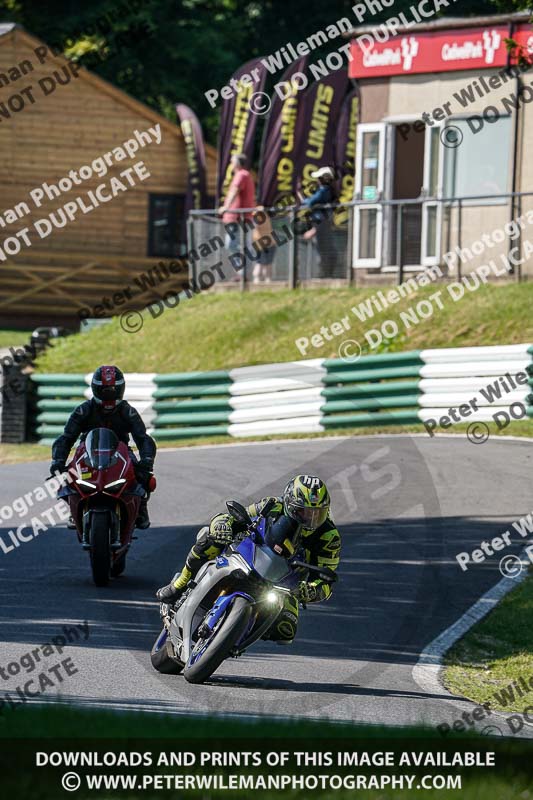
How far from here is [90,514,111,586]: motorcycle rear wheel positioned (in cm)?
1113

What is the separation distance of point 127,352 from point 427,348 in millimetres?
6177

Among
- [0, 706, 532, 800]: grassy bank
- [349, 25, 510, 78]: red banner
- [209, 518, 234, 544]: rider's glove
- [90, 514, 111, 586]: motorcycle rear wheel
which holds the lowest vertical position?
[90, 514, 111, 586]: motorcycle rear wheel

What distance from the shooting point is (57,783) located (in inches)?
205

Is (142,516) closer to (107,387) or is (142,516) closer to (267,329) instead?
(107,387)

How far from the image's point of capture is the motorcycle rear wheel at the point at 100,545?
11133 millimetres

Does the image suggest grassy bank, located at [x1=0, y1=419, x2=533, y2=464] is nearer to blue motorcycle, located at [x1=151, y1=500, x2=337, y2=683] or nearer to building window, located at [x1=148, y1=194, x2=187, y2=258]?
blue motorcycle, located at [x1=151, y1=500, x2=337, y2=683]

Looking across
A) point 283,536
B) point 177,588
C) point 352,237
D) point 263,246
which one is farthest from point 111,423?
point 263,246

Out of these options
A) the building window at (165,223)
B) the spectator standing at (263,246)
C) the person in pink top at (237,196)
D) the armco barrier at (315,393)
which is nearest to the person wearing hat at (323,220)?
the spectator standing at (263,246)

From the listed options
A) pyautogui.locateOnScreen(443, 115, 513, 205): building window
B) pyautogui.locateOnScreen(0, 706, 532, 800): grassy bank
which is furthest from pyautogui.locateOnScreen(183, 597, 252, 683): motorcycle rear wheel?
pyautogui.locateOnScreen(443, 115, 513, 205): building window

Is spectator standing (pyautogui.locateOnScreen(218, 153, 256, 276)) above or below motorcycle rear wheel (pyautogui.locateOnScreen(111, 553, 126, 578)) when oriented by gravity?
above

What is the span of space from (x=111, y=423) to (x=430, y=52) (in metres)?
14.7

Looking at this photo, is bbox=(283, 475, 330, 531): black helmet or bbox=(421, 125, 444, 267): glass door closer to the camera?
bbox=(283, 475, 330, 531): black helmet

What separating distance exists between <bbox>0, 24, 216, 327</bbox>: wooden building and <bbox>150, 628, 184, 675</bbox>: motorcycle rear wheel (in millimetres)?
25324

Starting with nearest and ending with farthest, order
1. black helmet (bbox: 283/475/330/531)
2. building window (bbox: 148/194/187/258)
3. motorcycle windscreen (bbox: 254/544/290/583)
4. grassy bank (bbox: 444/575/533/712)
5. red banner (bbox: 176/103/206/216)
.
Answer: motorcycle windscreen (bbox: 254/544/290/583) < black helmet (bbox: 283/475/330/531) < grassy bank (bbox: 444/575/533/712) < red banner (bbox: 176/103/206/216) < building window (bbox: 148/194/187/258)
